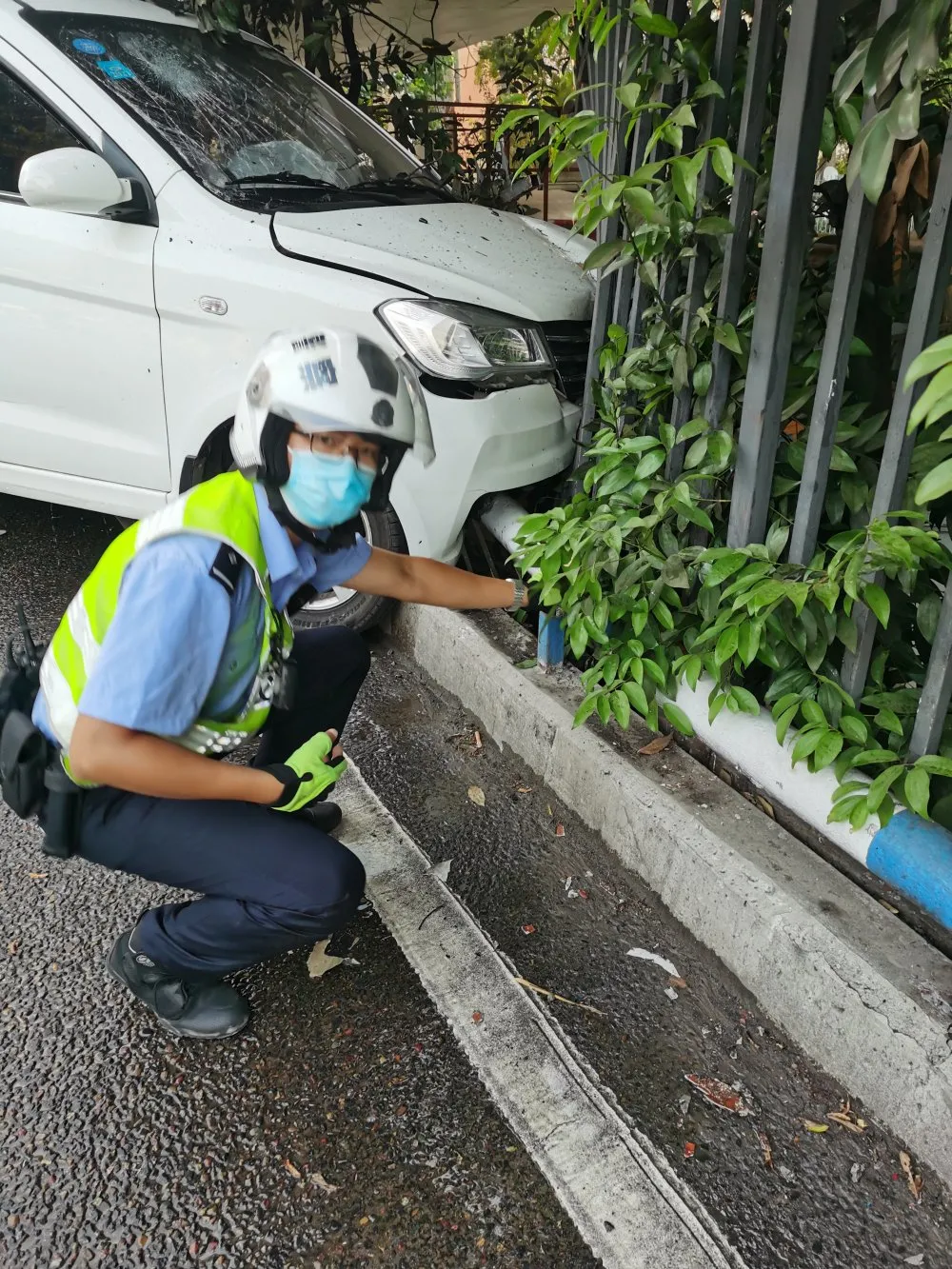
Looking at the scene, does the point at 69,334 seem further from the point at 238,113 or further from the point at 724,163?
the point at 724,163

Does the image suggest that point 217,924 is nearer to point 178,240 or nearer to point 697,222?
point 697,222

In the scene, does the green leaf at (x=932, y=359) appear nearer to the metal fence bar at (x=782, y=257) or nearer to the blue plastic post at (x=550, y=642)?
the metal fence bar at (x=782, y=257)

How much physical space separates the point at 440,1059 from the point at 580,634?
1.08 m

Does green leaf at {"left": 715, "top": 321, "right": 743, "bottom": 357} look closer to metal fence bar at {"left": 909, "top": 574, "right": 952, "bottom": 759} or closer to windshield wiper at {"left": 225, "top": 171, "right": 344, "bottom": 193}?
metal fence bar at {"left": 909, "top": 574, "right": 952, "bottom": 759}

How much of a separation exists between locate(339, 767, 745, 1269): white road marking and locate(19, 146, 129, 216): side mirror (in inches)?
83.3

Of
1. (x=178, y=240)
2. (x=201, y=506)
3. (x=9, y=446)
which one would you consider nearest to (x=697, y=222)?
(x=201, y=506)

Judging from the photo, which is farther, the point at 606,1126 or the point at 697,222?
the point at 697,222

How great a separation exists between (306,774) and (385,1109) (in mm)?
675

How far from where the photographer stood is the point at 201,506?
5.63 ft

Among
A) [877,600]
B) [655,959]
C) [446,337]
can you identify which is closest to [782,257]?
[877,600]

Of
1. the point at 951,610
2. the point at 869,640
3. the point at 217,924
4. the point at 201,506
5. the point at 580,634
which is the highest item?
the point at 201,506

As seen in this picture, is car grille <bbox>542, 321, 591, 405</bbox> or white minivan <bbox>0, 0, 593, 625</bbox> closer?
white minivan <bbox>0, 0, 593, 625</bbox>

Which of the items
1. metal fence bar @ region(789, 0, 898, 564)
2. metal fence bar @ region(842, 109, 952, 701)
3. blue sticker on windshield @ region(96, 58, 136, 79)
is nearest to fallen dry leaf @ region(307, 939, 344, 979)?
metal fence bar @ region(789, 0, 898, 564)

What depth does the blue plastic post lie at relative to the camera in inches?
109
